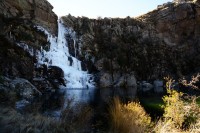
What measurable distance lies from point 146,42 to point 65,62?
28.1 meters

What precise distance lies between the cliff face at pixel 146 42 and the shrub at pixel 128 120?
59.0m

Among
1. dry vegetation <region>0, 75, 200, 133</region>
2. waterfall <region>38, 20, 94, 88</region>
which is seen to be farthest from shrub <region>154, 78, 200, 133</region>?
waterfall <region>38, 20, 94, 88</region>

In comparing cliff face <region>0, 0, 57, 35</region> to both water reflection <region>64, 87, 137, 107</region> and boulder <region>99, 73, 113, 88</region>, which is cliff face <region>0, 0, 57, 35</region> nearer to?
boulder <region>99, 73, 113, 88</region>

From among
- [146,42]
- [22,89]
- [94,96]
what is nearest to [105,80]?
[146,42]

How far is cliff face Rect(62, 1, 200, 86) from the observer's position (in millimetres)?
74688

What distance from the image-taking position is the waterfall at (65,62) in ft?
199

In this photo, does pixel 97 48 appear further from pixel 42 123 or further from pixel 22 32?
pixel 42 123

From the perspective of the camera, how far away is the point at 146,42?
8400 cm

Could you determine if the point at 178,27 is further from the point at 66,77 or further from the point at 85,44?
the point at 66,77

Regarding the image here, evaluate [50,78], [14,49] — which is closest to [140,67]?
[50,78]

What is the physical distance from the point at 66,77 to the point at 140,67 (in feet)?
79.8

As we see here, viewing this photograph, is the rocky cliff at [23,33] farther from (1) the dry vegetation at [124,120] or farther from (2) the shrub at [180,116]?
(2) the shrub at [180,116]

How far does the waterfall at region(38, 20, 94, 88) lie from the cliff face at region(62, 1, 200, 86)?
4160mm

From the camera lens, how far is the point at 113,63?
7262 centimetres
